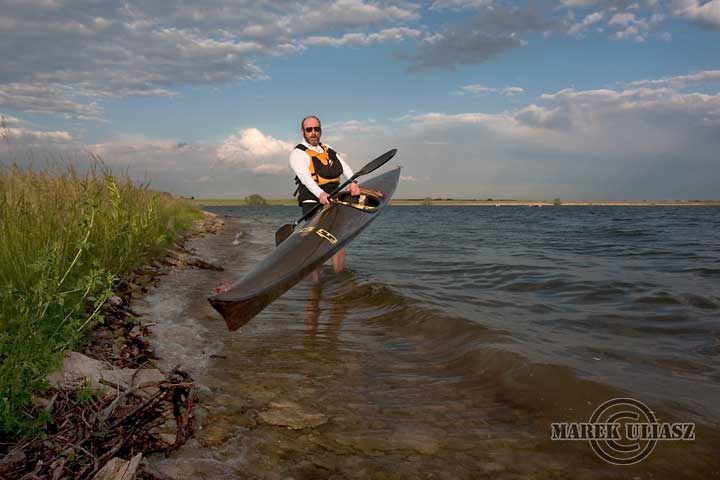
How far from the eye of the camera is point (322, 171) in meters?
7.78

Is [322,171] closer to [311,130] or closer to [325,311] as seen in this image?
[311,130]

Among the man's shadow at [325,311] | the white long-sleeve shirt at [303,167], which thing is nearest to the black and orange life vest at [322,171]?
the white long-sleeve shirt at [303,167]

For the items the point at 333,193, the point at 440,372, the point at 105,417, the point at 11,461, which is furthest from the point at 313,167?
the point at 11,461

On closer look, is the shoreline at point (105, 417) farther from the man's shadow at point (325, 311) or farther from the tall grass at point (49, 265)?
the man's shadow at point (325, 311)

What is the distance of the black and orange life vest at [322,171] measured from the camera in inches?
303

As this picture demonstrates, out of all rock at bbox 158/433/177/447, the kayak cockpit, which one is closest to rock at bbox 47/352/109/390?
rock at bbox 158/433/177/447

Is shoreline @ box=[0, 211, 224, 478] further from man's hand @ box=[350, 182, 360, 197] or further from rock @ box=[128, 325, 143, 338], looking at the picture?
man's hand @ box=[350, 182, 360, 197]

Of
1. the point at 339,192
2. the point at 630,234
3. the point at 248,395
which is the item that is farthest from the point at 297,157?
the point at 630,234

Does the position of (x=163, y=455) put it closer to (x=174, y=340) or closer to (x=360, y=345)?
(x=174, y=340)

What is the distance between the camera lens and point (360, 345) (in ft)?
15.2

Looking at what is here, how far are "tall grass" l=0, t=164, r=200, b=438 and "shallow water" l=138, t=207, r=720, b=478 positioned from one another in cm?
71

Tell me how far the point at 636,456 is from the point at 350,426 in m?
1.67

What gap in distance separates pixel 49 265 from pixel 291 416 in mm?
1844

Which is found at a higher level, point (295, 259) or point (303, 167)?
point (303, 167)
